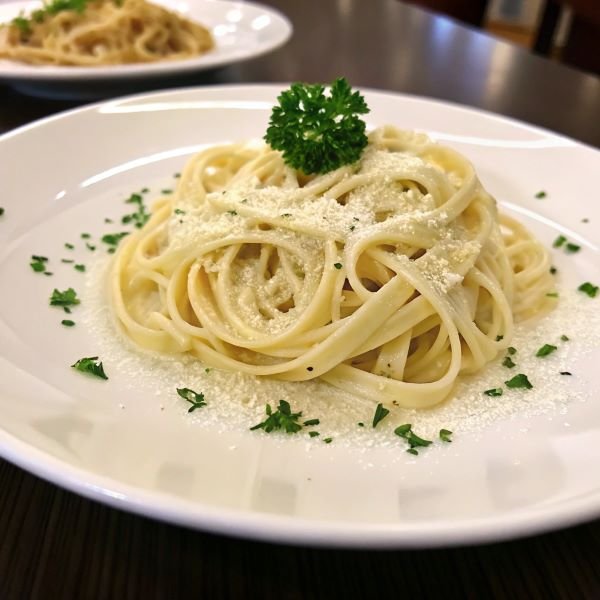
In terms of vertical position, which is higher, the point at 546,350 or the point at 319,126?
the point at 319,126

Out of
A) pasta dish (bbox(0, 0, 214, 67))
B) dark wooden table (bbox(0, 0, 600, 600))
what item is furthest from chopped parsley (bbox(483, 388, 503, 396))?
pasta dish (bbox(0, 0, 214, 67))

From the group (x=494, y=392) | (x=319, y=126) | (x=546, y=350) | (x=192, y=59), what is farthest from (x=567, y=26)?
(x=494, y=392)

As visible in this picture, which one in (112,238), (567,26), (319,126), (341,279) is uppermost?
(319,126)

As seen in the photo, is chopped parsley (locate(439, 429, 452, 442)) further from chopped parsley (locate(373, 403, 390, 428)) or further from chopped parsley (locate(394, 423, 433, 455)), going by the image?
chopped parsley (locate(373, 403, 390, 428))

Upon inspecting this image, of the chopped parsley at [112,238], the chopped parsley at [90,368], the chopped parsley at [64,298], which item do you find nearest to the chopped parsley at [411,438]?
the chopped parsley at [90,368]

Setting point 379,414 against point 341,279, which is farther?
point 341,279

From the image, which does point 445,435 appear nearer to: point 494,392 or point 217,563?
point 494,392
